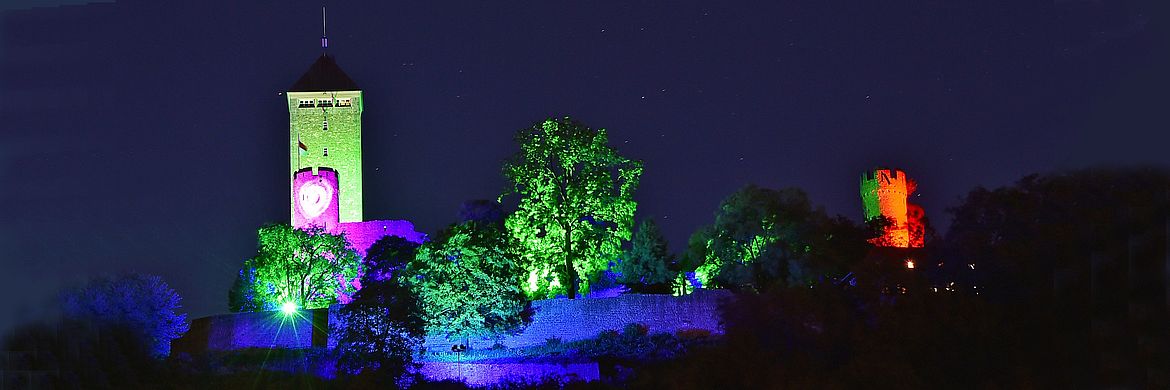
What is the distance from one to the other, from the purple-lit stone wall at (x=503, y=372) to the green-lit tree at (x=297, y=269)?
8968 mm

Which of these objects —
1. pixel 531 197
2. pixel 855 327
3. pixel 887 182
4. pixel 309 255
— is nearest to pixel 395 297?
pixel 531 197

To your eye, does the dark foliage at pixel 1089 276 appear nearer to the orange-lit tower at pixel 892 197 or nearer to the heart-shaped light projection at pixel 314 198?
the heart-shaped light projection at pixel 314 198

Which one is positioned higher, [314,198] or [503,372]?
[314,198]

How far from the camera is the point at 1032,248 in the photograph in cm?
3041

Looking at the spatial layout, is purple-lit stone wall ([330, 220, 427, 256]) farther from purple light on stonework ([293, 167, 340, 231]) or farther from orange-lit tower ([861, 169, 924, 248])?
orange-lit tower ([861, 169, 924, 248])

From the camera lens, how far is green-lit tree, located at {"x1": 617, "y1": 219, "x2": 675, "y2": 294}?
156ft

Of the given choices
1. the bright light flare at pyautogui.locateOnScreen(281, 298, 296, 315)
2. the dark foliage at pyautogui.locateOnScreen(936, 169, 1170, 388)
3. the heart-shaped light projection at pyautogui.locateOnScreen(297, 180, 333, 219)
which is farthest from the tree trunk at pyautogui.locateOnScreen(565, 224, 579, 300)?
the dark foliage at pyautogui.locateOnScreen(936, 169, 1170, 388)

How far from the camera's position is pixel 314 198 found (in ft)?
168

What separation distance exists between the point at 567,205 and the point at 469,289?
4331mm

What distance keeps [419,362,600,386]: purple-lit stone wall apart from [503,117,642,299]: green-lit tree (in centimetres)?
551

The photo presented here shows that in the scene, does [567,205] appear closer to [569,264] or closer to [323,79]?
[569,264]

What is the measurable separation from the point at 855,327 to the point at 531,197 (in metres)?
14.4

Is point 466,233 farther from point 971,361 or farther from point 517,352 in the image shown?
point 971,361

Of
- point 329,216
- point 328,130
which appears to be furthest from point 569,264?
point 328,130
